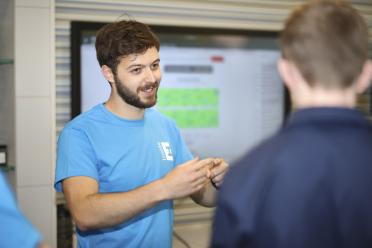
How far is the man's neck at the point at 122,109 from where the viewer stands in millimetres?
1868

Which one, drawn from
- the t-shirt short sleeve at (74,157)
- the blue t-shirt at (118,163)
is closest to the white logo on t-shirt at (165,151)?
the blue t-shirt at (118,163)

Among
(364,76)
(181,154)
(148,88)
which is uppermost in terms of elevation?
(364,76)

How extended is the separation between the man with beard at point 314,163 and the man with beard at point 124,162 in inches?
26.4

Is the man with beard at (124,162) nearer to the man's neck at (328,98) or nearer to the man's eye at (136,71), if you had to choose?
the man's eye at (136,71)

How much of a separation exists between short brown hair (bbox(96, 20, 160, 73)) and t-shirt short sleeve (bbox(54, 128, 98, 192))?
0.92ft

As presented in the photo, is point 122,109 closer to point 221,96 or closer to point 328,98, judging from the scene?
point 221,96

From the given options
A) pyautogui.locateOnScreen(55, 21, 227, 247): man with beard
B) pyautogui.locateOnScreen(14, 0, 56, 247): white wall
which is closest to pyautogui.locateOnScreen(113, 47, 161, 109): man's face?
pyautogui.locateOnScreen(55, 21, 227, 247): man with beard

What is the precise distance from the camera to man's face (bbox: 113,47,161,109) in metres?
1.83

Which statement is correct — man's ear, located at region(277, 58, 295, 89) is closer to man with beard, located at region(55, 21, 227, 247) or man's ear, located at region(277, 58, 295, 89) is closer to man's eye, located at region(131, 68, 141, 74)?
man with beard, located at region(55, 21, 227, 247)

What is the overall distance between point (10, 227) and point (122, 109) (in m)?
0.95

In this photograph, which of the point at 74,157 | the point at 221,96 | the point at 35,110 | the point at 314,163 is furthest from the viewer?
the point at 221,96

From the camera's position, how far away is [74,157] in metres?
1.71

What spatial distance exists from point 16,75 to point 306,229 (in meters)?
1.40

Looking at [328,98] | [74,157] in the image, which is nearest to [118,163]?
[74,157]
